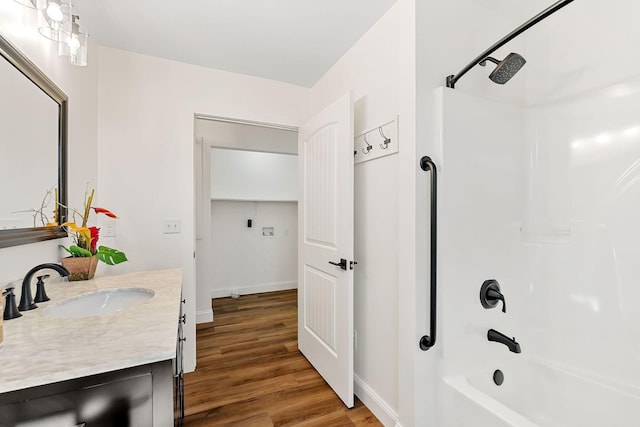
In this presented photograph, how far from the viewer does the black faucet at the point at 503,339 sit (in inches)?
51.8

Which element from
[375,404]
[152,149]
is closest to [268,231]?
[152,149]

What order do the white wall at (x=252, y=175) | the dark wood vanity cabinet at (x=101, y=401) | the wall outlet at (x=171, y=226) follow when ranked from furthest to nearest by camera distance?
the white wall at (x=252, y=175) < the wall outlet at (x=171, y=226) < the dark wood vanity cabinet at (x=101, y=401)

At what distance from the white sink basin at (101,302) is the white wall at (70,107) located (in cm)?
22

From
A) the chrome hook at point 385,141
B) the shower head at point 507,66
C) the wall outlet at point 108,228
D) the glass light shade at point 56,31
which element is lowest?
the wall outlet at point 108,228

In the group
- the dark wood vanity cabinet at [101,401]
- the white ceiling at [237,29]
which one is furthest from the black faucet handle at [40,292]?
the white ceiling at [237,29]

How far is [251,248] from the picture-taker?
4.39 m

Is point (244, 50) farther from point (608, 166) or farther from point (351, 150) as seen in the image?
point (608, 166)

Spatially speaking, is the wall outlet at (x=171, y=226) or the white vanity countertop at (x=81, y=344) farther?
the wall outlet at (x=171, y=226)

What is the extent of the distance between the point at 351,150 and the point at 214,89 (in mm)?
1350

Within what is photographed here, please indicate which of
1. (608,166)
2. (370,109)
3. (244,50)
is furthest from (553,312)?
(244,50)

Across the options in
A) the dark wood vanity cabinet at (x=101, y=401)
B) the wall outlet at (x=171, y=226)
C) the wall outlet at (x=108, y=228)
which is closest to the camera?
the dark wood vanity cabinet at (x=101, y=401)

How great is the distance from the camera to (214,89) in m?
2.33

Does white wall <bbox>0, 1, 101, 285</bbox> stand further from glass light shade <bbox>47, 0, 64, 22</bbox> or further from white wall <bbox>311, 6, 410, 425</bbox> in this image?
white wall <bbox>311, 6, 410, 425</bbox>

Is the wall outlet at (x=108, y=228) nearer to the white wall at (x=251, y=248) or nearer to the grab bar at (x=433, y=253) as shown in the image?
the white wall at (x=251, y=248)
